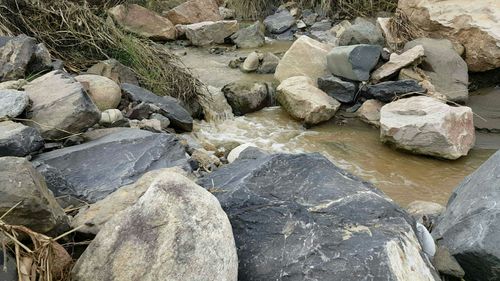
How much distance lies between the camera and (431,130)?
4.46m

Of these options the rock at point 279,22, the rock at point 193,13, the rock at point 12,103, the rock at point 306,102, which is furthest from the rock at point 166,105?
the rock at point 193,13

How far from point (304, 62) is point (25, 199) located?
4.83 metres

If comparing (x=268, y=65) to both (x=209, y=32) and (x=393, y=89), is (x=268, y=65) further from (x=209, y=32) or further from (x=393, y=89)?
(x=209, y=32)

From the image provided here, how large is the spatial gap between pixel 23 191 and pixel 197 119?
3654 mm

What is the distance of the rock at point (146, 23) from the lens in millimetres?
8281

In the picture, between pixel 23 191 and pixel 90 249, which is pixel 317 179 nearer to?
pixel 90 249

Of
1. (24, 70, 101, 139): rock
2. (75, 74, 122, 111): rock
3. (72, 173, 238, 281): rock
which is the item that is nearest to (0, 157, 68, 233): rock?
(72, 173, 238, 281): rock

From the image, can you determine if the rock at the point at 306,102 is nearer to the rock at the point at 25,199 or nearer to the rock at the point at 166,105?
the rock at the point at 166,105

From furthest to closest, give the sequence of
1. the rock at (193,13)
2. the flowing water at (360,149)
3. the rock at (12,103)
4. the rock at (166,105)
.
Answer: the rock at (193,13) < the rock at (166,105) < the flowing water at (360,149) < the rock at (12,103)

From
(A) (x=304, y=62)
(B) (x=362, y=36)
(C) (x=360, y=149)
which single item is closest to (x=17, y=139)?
(C) (x=360, y=149)

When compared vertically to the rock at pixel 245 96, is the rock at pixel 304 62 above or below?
above

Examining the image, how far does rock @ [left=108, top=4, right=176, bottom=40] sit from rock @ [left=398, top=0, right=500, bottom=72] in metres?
4.07

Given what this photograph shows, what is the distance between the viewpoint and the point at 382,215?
72.1 inches

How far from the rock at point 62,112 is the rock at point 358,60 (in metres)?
3.30
